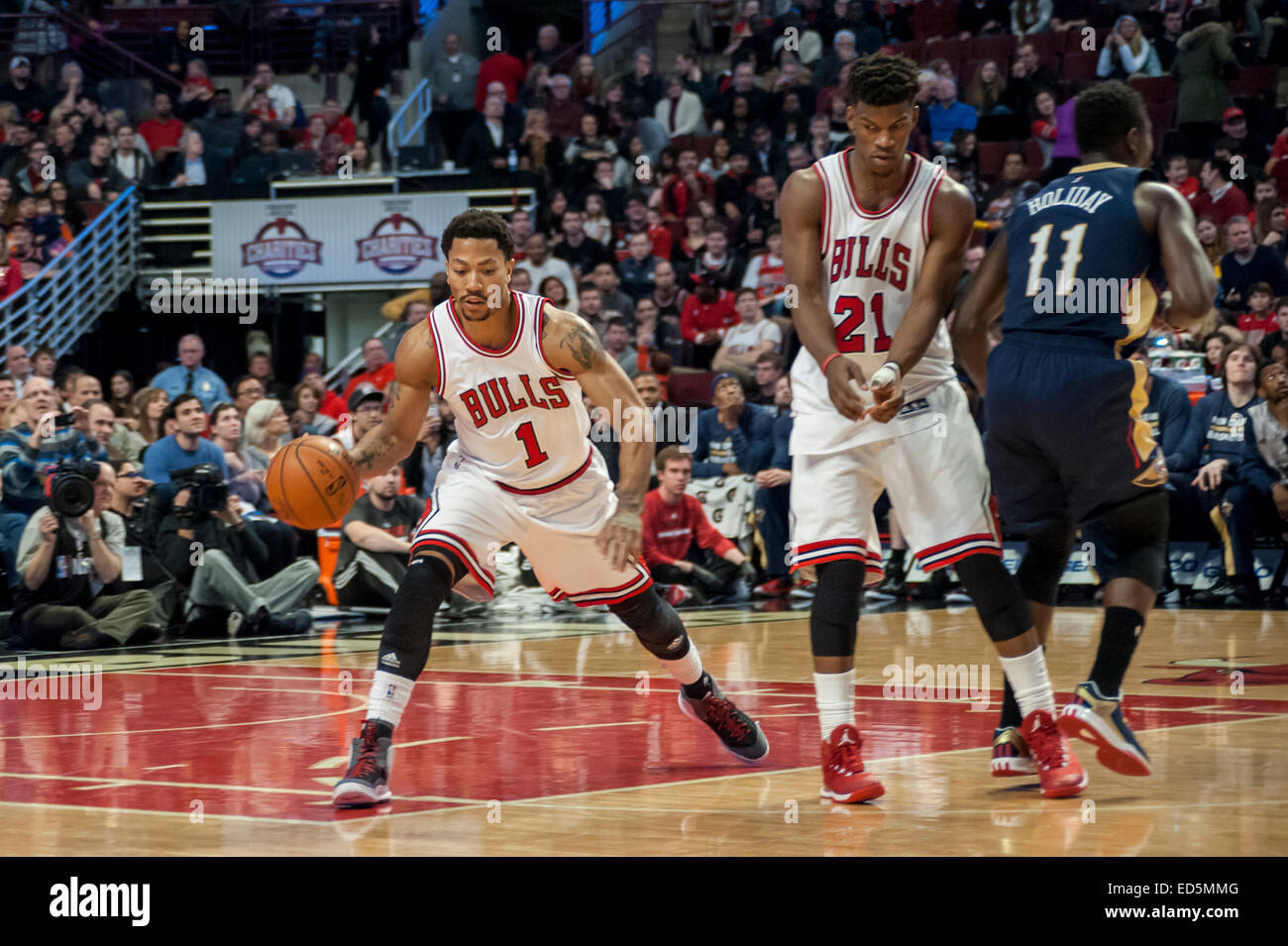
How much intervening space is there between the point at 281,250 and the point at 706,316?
5074mm

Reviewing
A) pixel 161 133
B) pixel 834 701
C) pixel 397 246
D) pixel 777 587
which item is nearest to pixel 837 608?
pixel 834 701

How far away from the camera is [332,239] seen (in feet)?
57.9

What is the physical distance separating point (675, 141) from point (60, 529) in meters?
10.3

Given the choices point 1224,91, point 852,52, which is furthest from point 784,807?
point 852,52

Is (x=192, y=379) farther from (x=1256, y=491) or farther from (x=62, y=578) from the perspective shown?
(x=1256, y=491)

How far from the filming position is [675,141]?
18.4 metres

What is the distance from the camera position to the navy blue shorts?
5055 mm

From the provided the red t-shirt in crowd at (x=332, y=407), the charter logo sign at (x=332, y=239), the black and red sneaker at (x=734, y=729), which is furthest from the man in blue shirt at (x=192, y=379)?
the black and red sneaker at (x=734, y=729)

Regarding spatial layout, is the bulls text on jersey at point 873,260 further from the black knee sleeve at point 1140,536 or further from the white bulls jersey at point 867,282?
the black knee sleeve at point 1140,536

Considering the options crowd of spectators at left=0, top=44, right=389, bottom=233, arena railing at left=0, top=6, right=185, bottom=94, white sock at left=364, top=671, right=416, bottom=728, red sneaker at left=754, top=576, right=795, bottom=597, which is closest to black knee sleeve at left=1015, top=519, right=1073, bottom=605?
white sock at left=364, top=671, right=416, bottom=728

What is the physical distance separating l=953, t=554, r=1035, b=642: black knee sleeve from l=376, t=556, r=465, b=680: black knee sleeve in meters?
1.64

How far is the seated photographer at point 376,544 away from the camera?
11.6 meters
